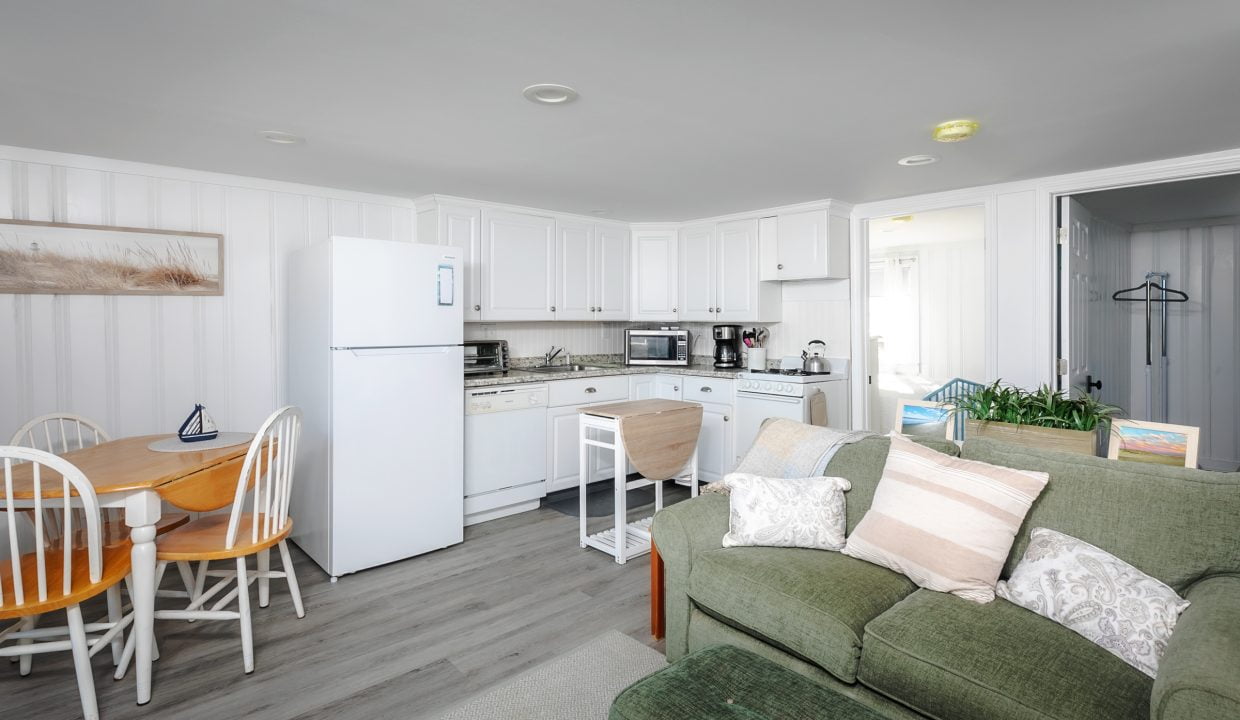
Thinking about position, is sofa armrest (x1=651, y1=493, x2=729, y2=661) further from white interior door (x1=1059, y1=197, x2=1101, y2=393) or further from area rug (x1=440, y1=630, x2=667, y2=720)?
white interior door (x1=1059, y1=197, x2=1101, y2=393)

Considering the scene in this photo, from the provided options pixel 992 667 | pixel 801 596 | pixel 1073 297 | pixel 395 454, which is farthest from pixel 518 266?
pixel 992 667

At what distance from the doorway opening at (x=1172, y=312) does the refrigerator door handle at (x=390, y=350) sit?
4228 millimetres

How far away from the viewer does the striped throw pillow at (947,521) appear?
1.87 metres

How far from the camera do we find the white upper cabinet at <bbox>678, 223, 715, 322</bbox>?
5.08m

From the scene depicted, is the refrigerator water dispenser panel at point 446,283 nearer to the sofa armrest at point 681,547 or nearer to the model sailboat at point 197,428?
the model sailboat at point 197,428

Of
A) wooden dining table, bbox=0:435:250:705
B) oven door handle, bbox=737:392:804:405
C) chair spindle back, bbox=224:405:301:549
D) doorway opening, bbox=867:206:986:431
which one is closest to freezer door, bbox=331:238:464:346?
chair spindle back, bbox=224:405:301:549

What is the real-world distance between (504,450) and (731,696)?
9.41ft

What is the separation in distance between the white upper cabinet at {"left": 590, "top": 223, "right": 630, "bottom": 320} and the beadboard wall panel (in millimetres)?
1810

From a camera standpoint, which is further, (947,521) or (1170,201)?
(1170,201)

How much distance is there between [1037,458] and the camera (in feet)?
6.70

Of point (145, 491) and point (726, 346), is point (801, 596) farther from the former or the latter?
point (726, 346)

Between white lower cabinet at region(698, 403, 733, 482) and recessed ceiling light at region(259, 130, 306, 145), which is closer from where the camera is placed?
recessed ceiling light at region(259, 130, 306, 145)

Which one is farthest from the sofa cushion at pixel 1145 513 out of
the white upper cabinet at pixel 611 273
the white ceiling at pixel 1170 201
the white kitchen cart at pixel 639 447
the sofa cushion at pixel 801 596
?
the white upper cabinet at pixel 611 273

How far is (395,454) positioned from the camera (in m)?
3.33
